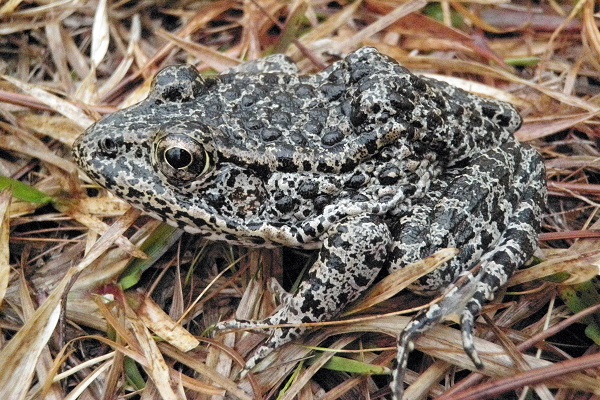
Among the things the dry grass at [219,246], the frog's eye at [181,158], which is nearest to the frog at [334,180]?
the frog's eye at [181,158]

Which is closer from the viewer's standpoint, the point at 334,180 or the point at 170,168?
the point at 170,168

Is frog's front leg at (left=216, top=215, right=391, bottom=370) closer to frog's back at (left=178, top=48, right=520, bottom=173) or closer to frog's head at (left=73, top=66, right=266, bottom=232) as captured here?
frog's back at (left=178, top=48, right=520, bottom=173)

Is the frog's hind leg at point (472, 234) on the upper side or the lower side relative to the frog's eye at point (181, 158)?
lower

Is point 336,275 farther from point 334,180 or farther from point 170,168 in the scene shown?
point 170,168

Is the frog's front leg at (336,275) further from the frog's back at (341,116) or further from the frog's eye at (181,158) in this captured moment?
the frog's eye at (181,158)

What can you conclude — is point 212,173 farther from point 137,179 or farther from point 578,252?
point 578,252

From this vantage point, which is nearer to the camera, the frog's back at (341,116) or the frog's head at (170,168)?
the frog's head at (170,168)

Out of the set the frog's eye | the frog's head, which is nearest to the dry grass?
the frog's head

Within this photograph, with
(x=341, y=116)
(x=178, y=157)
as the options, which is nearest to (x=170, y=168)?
(x=178, y=157)
